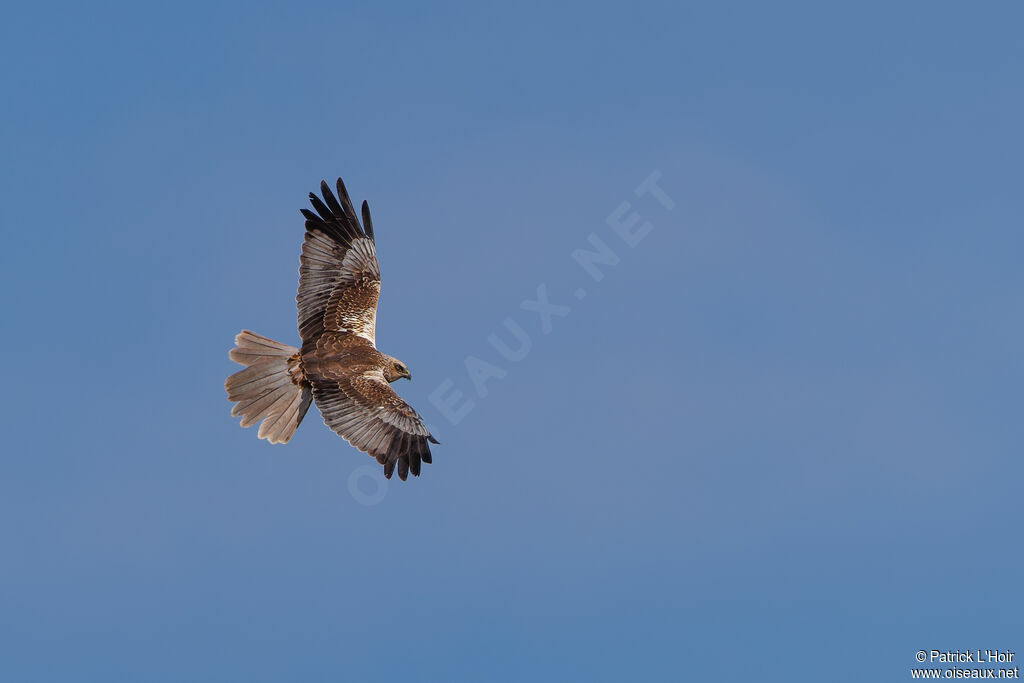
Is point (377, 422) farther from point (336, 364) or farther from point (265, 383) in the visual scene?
point (265, 383)

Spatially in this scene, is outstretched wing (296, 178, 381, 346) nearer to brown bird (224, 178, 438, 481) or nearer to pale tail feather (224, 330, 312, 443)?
brown bird (224, 178, 438, 481)

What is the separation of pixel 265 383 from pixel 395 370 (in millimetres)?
2002

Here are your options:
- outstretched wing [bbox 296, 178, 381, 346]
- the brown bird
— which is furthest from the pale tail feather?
outstretched wing [bbox 296, 178, 381, 346]

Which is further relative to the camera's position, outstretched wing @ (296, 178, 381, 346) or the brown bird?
outstretched wing @ (296, 178, 381, 346)

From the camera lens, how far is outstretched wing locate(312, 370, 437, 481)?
17938 millimetres

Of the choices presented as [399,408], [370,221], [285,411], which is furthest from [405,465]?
[370,221]

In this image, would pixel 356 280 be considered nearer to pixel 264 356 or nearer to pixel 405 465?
pixel 264 356

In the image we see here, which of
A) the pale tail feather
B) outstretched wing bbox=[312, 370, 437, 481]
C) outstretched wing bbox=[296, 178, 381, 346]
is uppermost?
outstretched wing bbox=[296, 178, 381, 346]

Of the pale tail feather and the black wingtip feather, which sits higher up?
Answer: the black wingtip feather

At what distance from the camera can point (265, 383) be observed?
19.0 metres

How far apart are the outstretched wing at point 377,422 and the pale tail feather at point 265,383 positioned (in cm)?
78

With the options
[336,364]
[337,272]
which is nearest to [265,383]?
[336,364]

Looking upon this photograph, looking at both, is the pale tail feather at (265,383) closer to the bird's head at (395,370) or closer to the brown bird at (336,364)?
the brown bird at (336,364)

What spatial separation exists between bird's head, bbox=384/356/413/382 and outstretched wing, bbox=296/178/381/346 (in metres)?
0.48
